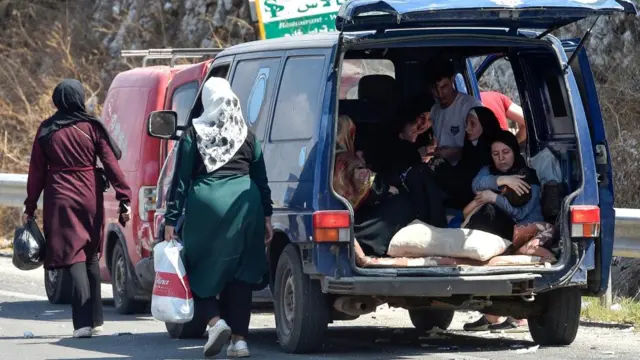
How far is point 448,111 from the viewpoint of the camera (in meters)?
9.80

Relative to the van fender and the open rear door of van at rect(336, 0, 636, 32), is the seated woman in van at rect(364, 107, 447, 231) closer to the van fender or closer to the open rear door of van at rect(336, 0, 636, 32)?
the open rear door of van at rect(336, 0, 636, 32)

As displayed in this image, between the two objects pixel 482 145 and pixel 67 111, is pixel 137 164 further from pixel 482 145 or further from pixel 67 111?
pixel 482 145

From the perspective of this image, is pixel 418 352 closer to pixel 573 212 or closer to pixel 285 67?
pixel 573 212

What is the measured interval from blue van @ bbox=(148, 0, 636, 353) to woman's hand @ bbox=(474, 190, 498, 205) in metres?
0.45

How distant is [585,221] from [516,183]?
1.98 feet

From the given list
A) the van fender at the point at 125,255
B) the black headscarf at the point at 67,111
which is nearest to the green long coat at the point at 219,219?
the black headscarf at the point at 67,111

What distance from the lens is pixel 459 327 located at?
35.1ft

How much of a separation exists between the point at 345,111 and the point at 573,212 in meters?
2.07

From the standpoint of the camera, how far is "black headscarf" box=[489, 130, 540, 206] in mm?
8953

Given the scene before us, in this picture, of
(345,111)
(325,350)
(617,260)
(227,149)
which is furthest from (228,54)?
(617,260)

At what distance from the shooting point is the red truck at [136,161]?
1177cm

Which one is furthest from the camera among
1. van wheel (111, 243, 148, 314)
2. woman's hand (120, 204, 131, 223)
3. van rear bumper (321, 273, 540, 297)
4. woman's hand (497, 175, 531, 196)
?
van wheel (111, 243, 148, 314)

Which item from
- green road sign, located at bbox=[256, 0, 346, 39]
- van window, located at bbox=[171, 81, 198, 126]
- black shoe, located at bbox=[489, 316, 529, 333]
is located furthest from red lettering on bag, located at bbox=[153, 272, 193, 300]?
green road sign, located at bbox=[256, 0, 346, 39]

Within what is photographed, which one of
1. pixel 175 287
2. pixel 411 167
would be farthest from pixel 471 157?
pixel 175 287
